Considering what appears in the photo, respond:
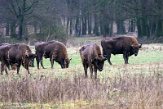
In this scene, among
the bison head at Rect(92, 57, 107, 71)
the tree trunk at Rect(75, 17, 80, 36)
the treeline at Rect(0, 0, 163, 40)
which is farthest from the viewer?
the tree trunk at Rect(75, 17, 80, 36)

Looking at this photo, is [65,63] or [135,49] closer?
[65,63]

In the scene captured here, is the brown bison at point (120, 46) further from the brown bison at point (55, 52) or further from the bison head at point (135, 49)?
the brown bison at point (55, 52)

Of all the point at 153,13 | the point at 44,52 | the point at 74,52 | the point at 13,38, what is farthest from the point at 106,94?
the point at 13,38

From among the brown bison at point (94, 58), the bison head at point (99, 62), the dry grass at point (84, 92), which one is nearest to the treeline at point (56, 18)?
the brown bison at point (94, 58)

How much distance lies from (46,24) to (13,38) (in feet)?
19.0

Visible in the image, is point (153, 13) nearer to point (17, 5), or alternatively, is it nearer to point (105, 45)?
point (17, 5)

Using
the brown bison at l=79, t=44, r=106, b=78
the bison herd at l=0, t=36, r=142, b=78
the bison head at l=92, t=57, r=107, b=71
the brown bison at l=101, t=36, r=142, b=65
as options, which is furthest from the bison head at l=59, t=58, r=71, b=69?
the bison head at l=92, t=57, r=107, b=71

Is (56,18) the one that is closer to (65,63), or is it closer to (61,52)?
(61,52)

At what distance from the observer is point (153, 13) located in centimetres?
6103

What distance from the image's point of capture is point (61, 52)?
29453mm

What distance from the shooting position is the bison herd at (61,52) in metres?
20.8

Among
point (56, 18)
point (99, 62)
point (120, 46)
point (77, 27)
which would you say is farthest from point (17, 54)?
point (77, 27)

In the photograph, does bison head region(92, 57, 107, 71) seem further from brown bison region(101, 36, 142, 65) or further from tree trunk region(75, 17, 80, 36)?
tree trunk region(75, 17, 80, 36)

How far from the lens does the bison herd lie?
2078 centimetres
